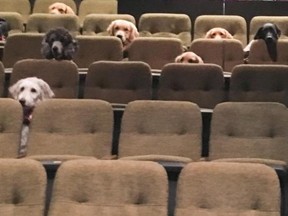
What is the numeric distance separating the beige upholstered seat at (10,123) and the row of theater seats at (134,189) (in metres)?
0.39

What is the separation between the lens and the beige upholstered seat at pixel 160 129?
1911 mm

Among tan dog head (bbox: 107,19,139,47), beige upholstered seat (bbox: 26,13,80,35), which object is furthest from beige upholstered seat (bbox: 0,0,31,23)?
tan dog head (bbox: 107,19,139,47)

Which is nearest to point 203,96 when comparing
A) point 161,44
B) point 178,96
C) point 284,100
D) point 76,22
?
point 178,96

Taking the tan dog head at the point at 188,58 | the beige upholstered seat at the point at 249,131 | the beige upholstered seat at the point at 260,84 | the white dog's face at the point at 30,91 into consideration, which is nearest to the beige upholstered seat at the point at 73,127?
the white dog's face at the point at 30,91

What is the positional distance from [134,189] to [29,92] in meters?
0.85

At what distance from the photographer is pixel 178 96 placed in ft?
7.64

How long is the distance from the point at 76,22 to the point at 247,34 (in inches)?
38.2

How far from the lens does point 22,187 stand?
149 centimetres

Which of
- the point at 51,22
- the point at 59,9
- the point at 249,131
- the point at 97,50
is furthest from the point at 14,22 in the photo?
the point at 249,131

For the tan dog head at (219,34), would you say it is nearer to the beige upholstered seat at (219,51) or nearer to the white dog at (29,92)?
the beige upholstered seat at (219,51)

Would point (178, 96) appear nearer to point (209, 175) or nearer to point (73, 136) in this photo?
point (73, 136)

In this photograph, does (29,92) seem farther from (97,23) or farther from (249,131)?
(97,23)

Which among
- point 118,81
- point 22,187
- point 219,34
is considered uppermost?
point 219,34

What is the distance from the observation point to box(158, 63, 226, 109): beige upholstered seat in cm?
233
